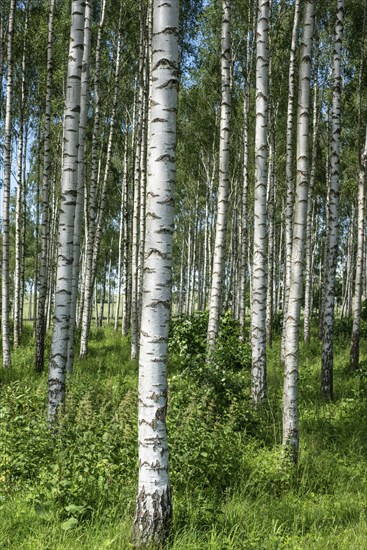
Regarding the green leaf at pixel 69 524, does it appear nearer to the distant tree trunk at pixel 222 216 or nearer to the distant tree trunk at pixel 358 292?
the distant tree trunk at pixel 222 216

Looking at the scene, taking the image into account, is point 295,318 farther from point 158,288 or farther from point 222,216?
point 222,216

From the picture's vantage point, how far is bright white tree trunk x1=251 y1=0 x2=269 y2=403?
7.05 metres

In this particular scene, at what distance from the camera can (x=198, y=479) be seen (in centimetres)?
444

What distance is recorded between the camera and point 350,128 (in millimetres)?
19734

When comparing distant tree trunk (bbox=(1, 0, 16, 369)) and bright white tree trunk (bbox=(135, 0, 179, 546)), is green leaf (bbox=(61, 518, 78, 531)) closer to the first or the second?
bright white tree trunk (bbox=(135, 0, 179, 546))

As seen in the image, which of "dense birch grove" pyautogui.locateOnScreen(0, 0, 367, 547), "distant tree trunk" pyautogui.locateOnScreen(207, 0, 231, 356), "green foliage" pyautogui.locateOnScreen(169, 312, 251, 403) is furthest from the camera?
"distant tree trunk" pyautogui.locateOnScreen(207, 0, 231, 356)

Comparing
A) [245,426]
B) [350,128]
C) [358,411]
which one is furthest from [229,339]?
[350,128]

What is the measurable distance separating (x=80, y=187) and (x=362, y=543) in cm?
806

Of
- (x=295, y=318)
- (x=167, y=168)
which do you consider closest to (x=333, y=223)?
(x=295, y=318)

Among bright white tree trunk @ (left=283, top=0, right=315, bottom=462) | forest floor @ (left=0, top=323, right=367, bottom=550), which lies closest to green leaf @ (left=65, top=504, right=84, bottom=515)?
forest floor @ (left=0, top=323, right=367, bottom=550)

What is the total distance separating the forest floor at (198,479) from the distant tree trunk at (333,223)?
53.8 inches

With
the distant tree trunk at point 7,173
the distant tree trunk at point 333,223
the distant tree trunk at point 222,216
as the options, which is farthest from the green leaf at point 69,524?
the distant tree trunk at point 7,173

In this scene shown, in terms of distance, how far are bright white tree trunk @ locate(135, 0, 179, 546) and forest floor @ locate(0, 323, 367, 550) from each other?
0.33m

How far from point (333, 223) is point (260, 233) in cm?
192
